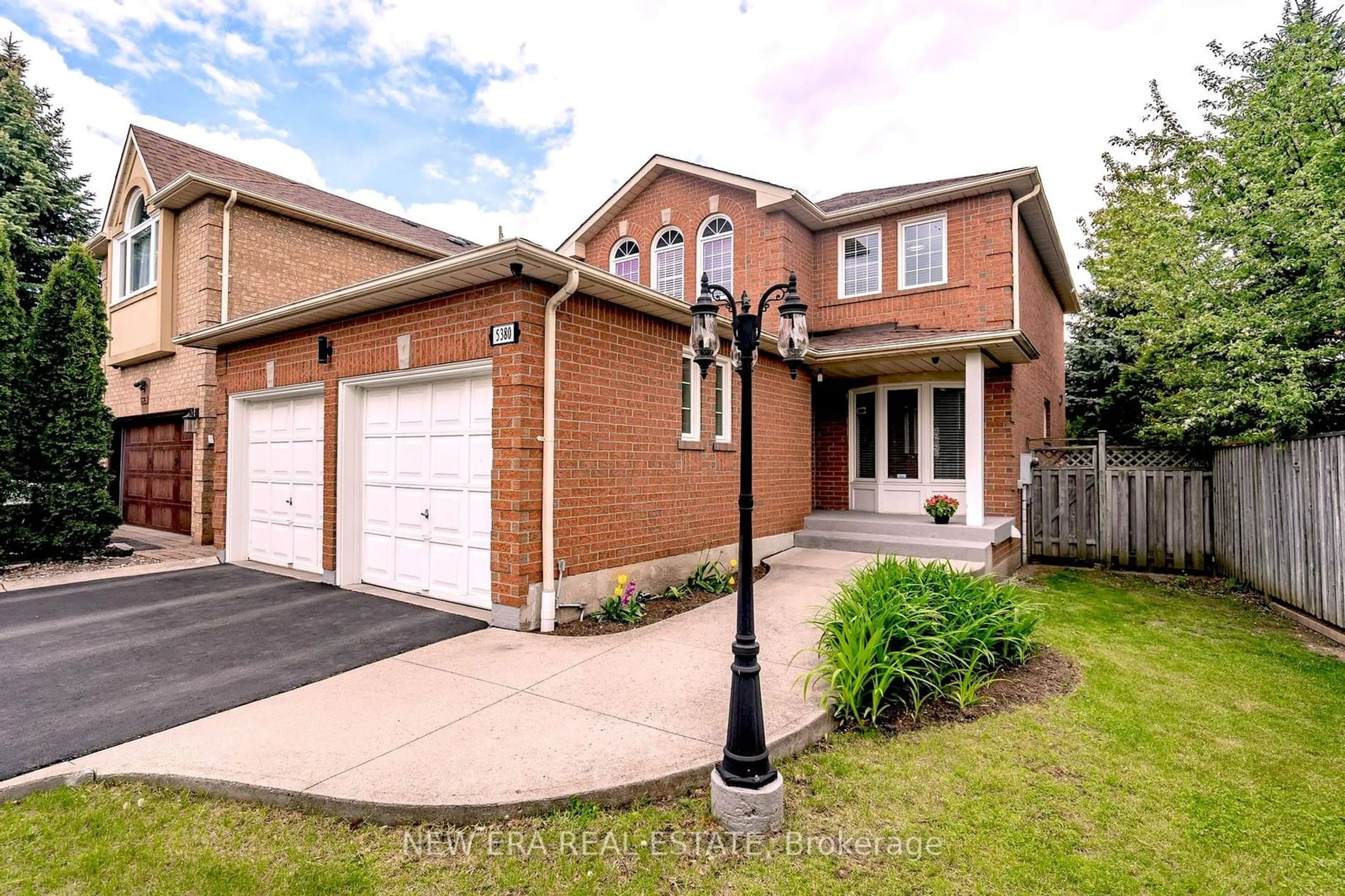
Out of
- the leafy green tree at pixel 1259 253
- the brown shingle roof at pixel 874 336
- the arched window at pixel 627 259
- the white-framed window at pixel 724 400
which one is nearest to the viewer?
the leafy green tree at pixel 1259 253

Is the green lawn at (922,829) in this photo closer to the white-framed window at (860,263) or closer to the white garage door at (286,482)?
the white garage door at (286,482)

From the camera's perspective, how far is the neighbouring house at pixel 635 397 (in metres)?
5.86

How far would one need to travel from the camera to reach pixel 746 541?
3176 millimetres

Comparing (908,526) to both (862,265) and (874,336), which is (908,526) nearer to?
(874,336)

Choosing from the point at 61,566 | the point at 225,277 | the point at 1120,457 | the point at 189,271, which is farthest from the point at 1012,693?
the point at 189,271

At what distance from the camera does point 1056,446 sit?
11562mm

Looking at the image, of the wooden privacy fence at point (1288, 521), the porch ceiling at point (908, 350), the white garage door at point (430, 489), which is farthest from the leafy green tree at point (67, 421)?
the wooden privacy fence at point (1288, 521)

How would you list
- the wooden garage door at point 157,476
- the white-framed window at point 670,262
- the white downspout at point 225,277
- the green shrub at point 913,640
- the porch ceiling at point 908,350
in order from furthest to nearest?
the white-framed window at point 670,262, the wooden garage door at point 157,476, the white downspout at point 225,277, the porch ceiling at point 908,350, the green shrub at point 913,640

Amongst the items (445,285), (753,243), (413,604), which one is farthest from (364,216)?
(413,604)

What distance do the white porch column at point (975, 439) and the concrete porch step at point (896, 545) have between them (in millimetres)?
506

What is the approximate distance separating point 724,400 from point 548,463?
10.8 feet

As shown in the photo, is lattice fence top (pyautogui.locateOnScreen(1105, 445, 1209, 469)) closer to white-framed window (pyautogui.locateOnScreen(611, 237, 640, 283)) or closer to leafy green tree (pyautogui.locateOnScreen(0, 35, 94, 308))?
white-framed window (pyautogui.locateOnScreen(611, 237, 640, 283))

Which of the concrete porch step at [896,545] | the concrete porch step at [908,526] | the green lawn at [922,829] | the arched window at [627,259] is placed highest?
the arched window at [627,259]

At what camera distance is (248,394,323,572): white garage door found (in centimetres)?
802
